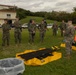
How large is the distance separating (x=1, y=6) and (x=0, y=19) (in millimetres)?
19353

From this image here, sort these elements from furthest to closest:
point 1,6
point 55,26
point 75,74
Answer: point 1,6, point 55,26, point 75,74

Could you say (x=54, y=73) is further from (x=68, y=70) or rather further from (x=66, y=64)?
(x=66, y=64)

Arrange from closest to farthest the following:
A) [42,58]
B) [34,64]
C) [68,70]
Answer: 1. [68,70]
2. [34,64]
3. [42,58]

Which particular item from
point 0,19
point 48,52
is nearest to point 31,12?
point 0,19

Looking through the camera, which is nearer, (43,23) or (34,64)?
(34,64)

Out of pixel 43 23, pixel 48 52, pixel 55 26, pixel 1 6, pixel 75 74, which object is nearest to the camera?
pixel 75 74

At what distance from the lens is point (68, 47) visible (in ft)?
35.5

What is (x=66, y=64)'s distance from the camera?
9.78 metres

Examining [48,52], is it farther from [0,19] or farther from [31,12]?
[31,12]

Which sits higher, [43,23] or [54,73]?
[43,23]

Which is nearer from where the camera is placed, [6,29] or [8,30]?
[6,29]

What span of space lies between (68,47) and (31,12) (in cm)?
8839

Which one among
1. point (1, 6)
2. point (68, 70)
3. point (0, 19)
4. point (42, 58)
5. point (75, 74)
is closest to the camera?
point (75, 74)

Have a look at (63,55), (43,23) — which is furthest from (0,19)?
(63,55)
